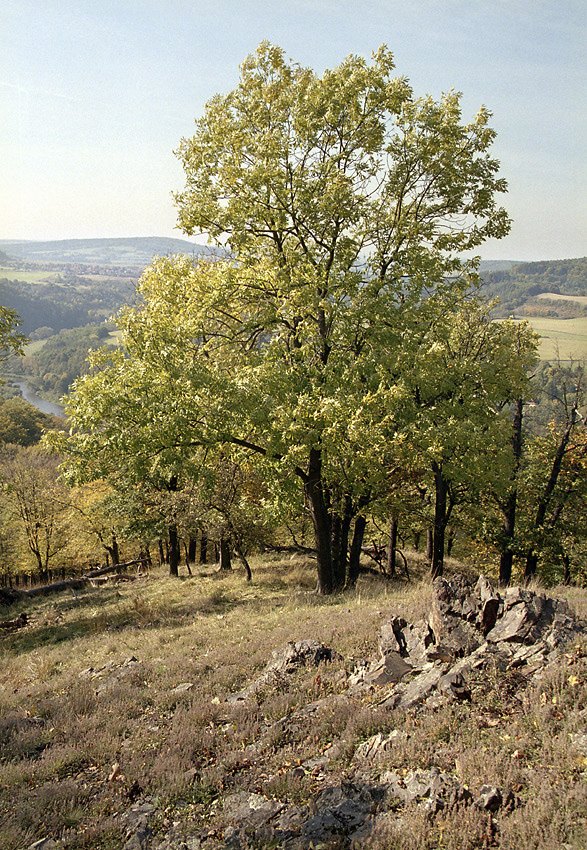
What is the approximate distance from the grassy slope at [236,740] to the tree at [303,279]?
4700 millimetres

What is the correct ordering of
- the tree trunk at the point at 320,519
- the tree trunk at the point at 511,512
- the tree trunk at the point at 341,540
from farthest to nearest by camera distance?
the tree trunk at the point at 511,512
the tree trunk at the point at 341,540
the tree trunk at the point at 320,519

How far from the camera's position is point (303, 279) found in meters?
12.6

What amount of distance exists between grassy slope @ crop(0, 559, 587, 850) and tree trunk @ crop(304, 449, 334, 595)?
177 inches

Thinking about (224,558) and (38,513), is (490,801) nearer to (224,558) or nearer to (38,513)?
(224,558)

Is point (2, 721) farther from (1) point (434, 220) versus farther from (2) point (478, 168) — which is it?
(2) point (478, 168)

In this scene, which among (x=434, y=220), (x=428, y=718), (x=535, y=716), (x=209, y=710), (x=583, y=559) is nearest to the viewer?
(x=535, y=716)

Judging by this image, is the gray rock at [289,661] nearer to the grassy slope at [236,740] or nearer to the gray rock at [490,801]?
the grassy slope at [236,740]

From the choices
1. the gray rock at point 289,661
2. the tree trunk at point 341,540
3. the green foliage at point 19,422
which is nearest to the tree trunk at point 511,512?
the tree trunk at point 341,540

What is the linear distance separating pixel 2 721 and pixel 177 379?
7.31 meters

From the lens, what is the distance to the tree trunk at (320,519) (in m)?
14.7

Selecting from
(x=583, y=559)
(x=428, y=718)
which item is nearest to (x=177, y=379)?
(x=428, y=718)

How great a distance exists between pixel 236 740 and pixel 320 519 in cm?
896

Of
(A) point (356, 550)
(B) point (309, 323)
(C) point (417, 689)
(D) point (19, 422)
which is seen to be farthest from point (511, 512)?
(D) point (19, 422)

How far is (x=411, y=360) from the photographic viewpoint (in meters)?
13.8
